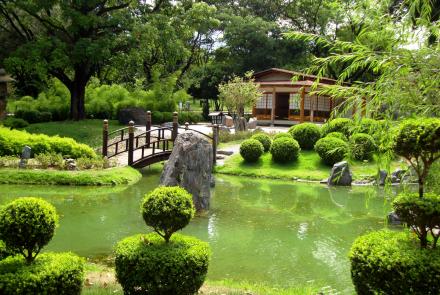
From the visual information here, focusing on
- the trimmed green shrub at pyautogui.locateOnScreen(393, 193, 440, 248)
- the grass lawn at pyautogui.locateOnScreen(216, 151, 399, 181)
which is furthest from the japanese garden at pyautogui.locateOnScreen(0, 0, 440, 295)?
the grass lawn at pyautogui.locateOnScreen(216, 151, 399, 181)

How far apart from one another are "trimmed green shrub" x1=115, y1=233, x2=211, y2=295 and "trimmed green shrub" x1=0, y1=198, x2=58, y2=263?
90 centimetres

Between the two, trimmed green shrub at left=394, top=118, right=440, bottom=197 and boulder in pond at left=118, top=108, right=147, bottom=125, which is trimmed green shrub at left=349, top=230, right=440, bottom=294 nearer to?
trimmed green shrub at left=394, top=118, right=440, bottom=197

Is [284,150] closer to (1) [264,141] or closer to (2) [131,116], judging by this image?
(1) [264,141]

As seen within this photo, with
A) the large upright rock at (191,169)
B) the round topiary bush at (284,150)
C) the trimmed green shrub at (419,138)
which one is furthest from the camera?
the round topiary bush at (284,150)

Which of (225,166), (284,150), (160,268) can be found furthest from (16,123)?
(160,268)

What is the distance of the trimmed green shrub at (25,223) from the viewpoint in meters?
4.53

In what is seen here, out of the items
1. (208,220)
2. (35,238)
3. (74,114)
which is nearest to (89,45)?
(74,114)

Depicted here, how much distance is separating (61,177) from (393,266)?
12571mm

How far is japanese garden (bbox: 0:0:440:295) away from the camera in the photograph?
4.75 metres

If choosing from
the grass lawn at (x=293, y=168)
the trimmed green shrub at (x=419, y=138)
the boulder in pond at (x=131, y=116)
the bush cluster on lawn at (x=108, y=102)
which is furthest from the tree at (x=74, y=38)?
the trimmed green shrub at (x=419, y=138)

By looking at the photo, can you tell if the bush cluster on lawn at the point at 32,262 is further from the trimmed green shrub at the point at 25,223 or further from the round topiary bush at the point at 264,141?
the round topiary bush at the point at 264,141

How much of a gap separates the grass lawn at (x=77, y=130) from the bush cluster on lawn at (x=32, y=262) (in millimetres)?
18292

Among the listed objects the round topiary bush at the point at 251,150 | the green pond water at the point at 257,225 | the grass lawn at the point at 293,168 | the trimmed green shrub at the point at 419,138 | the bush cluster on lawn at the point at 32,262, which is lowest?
the green pond water at the point at 257,225

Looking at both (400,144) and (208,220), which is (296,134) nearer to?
(208,220)
